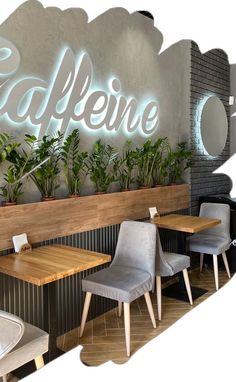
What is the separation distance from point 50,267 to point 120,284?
75cm

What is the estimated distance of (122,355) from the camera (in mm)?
2828

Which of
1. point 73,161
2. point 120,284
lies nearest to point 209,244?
point 120,284

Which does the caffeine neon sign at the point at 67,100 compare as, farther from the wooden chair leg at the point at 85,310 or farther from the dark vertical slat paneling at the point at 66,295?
the wooden chair leg at the point at 85,310

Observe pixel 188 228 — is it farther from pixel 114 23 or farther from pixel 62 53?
pixel 114 23

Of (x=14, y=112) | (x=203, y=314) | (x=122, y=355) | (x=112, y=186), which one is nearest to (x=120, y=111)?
(x=112, y=186)

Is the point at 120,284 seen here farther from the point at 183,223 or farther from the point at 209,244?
the point at 209,244

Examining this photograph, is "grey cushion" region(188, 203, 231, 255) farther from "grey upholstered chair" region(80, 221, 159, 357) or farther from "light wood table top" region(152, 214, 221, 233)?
"grey upholstered chair" region(80, 221, 159, 357)

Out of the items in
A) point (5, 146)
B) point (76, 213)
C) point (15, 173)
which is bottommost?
point (76, 213)

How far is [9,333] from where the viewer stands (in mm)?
1328

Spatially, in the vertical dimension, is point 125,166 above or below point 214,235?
above

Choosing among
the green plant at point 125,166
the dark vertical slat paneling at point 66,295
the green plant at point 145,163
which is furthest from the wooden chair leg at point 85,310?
the green plant at point 145,163

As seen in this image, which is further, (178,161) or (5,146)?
(178,161)

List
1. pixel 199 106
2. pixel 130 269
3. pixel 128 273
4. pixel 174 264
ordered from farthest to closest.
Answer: pixel 199 106
pixel 174 264
pixel 130 269
pixel 128 273

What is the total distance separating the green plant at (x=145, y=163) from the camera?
160 inches
